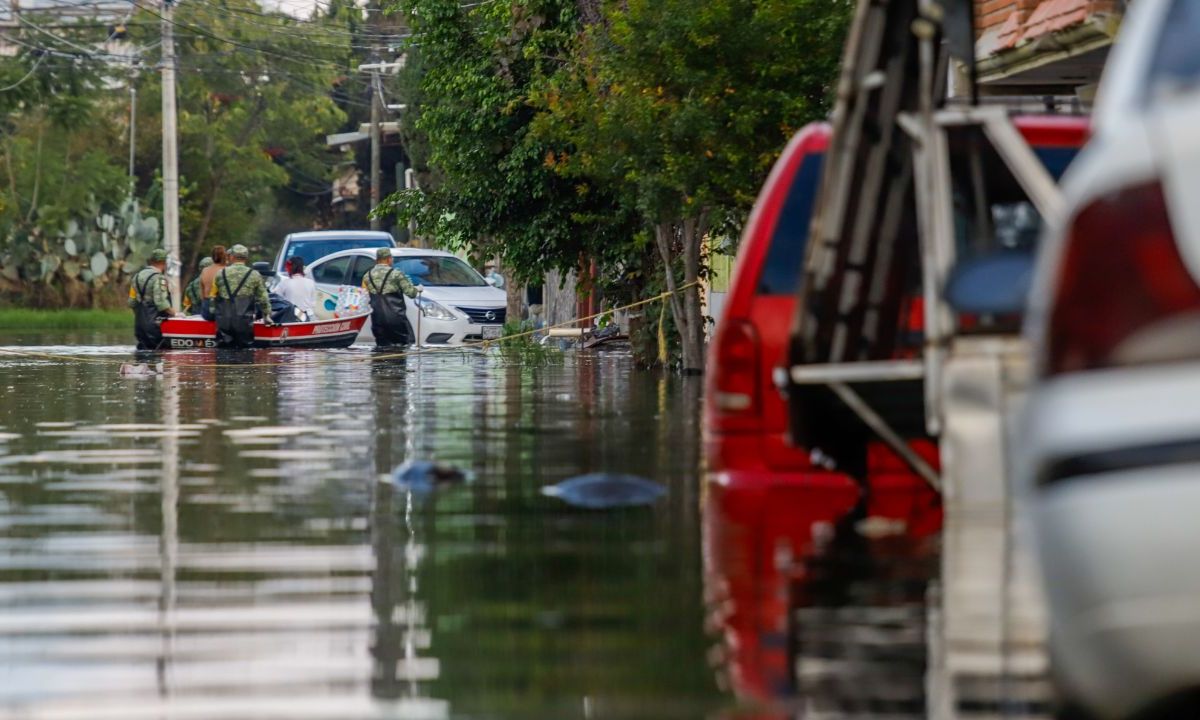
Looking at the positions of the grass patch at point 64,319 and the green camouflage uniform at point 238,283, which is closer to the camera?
the green camouflage uniform at point 238,283

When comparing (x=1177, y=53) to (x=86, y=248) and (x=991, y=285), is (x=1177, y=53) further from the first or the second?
(x=86, y=248)

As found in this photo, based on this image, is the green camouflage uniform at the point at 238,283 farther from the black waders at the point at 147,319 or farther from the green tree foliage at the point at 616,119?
the green tree foliage at the point at 616,119

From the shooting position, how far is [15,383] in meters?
26.8

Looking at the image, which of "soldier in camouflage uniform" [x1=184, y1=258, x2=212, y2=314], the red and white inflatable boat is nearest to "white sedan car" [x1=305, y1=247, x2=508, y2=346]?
the red and white inflatable boat

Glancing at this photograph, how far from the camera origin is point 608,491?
11945mm

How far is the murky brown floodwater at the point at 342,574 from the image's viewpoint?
6633 mm

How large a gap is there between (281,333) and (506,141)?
20.4 feet

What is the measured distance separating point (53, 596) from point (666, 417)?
33.4ft

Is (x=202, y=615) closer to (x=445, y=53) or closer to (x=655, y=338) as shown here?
(x=655, y=338)

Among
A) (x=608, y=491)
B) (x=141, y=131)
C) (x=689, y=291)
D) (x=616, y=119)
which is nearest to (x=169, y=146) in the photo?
(x=689, y=291)

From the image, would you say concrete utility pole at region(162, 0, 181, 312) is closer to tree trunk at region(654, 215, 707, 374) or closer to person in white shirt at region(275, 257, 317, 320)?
person in white shirt at region(275, 257, 317, 320)

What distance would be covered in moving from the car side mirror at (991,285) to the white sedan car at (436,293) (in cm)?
3226

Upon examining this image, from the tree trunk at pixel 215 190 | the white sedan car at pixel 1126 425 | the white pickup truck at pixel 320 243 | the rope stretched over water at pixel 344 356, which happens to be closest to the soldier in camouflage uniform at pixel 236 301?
the rope stretched over water at pixel 344 356

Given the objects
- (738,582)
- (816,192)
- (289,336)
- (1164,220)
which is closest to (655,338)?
(289,336)
